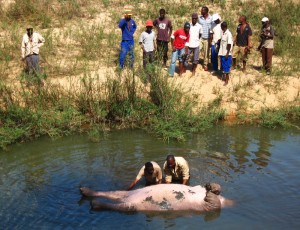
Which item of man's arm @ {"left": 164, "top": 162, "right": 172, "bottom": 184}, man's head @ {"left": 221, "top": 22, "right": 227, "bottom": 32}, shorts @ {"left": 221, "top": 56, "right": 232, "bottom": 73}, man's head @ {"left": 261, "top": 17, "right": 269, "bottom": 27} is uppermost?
man's head @ {"left": 261, "top": 17, "right": 269, "bottom": 27}

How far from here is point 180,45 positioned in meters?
12.8

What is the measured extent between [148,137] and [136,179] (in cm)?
277

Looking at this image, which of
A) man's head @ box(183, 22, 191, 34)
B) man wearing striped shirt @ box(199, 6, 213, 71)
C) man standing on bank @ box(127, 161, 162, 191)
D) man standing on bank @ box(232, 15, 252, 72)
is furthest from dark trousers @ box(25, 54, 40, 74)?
→ man standing on bank @ box(232, 15, 252, 72)

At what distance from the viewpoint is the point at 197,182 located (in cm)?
877

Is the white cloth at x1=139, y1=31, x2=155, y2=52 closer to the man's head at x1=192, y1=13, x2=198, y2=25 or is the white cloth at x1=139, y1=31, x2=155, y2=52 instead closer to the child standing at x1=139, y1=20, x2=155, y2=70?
the child standing at x1=139, y1=20, x2=155, y2=70

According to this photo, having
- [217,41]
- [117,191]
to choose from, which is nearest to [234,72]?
[217,41]

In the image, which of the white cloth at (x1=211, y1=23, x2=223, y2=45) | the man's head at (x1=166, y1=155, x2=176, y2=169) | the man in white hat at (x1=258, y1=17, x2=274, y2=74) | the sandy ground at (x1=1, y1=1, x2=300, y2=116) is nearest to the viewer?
the man's head at (x1=166, y1=155, x2=176, y2=169)

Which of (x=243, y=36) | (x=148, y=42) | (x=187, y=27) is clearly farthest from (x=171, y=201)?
(x=243, y=36)

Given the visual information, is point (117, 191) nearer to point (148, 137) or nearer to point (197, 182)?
point (197, 182)

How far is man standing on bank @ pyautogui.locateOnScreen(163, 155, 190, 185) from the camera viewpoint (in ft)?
27.3

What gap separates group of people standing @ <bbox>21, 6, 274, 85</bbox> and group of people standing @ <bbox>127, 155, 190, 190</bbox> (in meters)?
4.30

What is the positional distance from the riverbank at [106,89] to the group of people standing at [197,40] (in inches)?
18.1

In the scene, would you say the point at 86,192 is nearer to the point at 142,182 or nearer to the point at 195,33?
the point at 142,182

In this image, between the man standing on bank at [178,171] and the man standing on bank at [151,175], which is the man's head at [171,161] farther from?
the man standing on bank at [151,175]
